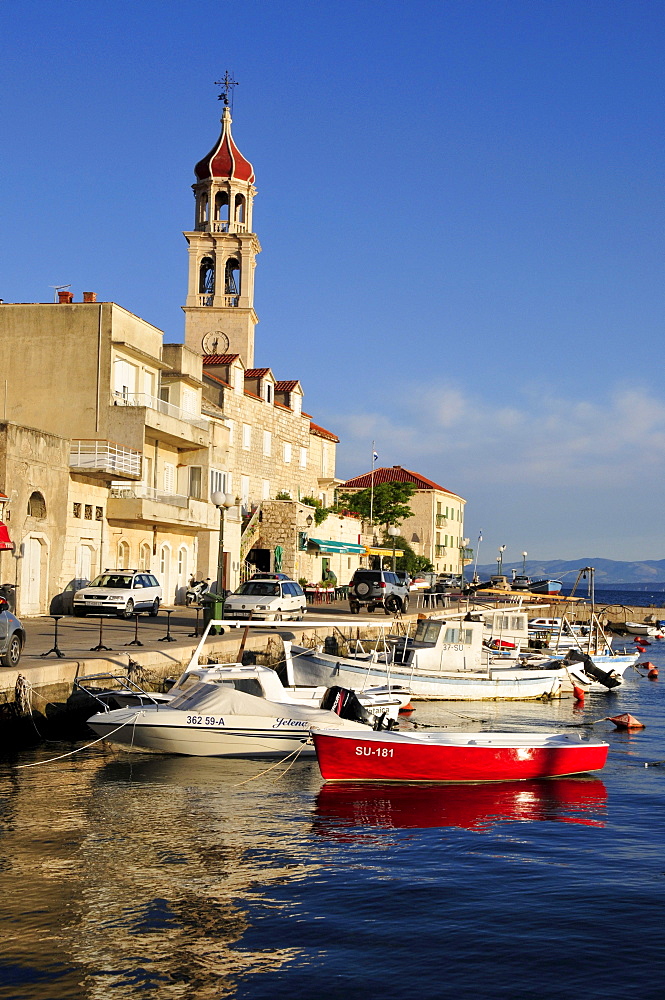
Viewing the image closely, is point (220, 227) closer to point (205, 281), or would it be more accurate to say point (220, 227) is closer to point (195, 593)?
point (205, 281)

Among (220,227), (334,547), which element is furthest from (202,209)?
(334,547)

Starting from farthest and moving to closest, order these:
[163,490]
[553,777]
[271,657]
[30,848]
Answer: [163,490] < [271,657] < [553,777] < [30,848]

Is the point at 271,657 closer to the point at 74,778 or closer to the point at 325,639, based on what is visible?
the point at 325,639

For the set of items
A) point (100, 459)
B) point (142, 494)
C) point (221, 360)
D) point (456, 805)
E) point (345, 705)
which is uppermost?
point (221, 360)

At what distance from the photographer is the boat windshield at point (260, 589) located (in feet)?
126

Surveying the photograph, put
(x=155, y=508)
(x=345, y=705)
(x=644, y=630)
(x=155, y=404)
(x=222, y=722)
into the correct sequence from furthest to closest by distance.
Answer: (x=644, y=630) → (x=155, y=404) → (x=155, y=508) → (x=345, y=705) → (x=222, y=722)

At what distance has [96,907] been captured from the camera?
35.3 feet

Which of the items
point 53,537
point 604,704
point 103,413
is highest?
point 103,413

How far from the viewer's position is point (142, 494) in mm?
40875

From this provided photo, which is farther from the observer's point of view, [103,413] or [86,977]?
[103,413]

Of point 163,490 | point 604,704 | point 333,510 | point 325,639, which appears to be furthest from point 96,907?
point 333,510

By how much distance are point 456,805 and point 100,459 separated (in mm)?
24101

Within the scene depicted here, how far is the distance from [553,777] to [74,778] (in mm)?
8178

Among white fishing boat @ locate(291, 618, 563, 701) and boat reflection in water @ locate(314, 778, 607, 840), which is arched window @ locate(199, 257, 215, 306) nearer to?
white fishing boat @ locate(291, 618, 563, 701)
